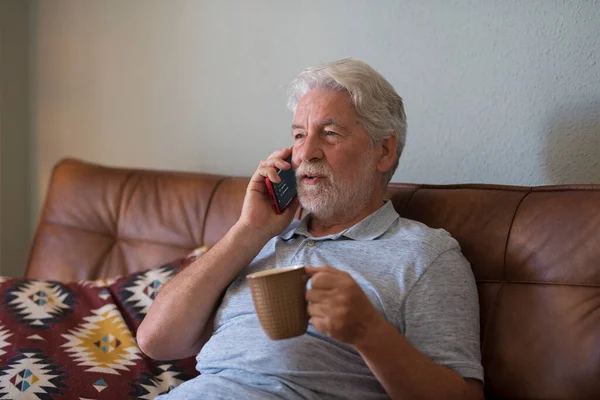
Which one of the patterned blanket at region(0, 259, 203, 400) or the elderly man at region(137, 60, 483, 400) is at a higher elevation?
the elderly man at region(137, 60, 483, 400)

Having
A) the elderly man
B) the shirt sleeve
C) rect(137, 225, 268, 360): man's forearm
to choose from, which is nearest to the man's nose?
the elderly man

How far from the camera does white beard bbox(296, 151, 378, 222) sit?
5.10 ft

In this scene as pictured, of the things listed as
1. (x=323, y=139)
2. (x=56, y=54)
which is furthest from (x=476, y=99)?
(x=56, y=54)

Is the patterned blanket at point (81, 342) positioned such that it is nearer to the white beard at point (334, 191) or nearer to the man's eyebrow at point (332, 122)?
the white beard at point (334, 191)

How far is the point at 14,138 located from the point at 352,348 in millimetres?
2151

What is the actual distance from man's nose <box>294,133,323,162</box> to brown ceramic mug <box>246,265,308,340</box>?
47cm

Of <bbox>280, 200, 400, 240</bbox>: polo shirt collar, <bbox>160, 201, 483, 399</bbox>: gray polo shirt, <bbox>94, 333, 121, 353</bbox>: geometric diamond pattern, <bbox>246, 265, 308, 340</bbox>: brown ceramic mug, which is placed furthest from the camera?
<bbox>94, 333, 121, 353</bbox>: geometric diamond pattern

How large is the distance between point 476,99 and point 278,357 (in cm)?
92

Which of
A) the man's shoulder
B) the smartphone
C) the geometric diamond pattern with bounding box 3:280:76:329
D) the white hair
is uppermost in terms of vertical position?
the white hair

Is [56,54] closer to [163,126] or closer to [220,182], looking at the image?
[163,126]

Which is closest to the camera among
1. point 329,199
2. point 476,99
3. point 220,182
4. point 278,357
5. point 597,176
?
point 278,357

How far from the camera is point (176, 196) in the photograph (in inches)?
82.5

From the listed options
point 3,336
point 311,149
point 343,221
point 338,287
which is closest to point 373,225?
point 343,221

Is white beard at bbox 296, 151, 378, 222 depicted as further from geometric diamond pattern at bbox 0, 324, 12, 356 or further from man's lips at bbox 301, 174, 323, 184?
geometric diamond pattern at bbox 0, 324, 12, 356
